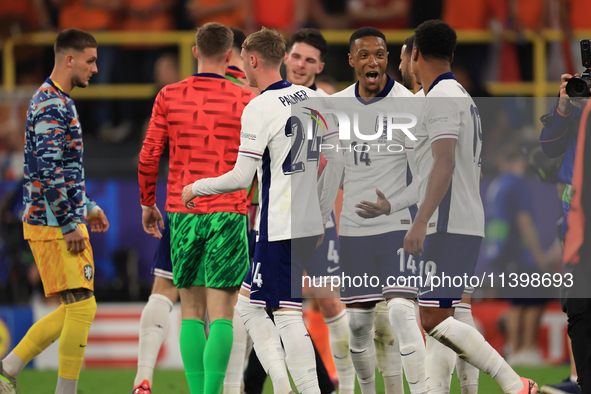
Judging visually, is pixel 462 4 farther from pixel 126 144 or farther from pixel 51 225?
pixel 51 225

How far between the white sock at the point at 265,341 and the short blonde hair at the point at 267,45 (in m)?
1.45

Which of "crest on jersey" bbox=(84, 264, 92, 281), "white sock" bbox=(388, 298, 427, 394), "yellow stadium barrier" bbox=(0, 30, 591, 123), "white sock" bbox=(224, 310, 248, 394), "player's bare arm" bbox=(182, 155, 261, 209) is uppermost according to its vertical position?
"yellow stadium barrier" bbox=(0, 30, 591, 123)

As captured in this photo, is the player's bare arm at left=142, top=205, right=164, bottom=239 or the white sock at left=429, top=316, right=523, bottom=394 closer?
the white sock at left=429, top=316, right=523, bottom=394

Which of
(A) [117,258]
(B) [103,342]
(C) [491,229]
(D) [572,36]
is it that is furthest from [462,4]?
(B) [103,342]

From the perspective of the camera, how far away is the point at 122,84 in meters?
10.6

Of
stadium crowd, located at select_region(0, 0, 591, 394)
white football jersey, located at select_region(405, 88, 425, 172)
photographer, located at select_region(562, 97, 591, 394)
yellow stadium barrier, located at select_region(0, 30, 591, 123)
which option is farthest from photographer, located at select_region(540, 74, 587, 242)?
yellow stadium barrier, located at select_region(0, 30, 591, 123)

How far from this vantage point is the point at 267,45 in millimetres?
4523

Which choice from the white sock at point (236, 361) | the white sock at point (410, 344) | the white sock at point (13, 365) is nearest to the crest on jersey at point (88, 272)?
the white sock at point (13, 365)

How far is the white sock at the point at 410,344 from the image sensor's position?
4524 millimetres

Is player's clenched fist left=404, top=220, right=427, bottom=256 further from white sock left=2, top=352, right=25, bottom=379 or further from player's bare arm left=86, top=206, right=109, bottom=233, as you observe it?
white sock left=2, top=352, right=25, bottom=379

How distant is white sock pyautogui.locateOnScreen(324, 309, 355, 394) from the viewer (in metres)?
5.31

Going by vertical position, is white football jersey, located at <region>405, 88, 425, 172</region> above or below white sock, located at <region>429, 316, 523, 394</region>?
above

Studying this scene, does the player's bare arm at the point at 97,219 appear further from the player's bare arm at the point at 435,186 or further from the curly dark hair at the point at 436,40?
the curly dark hair at the point at 436,40

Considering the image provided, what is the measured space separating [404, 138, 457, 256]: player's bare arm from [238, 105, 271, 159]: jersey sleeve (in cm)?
96
